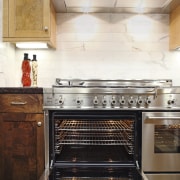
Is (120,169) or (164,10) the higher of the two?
(164,10)

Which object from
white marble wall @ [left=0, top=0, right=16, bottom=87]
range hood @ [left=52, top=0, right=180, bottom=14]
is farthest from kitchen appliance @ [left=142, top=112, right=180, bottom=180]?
white marble wall @ [left=0, top=0, right=16, bottom=87]

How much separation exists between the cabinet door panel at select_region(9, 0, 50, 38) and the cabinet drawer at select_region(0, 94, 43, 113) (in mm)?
576

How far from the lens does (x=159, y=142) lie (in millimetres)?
1806

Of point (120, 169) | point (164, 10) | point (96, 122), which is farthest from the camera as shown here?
point (164, 10)

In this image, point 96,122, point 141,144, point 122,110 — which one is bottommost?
point 141,144

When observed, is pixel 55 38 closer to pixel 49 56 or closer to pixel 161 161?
pixel 49 56

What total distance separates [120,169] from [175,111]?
23.4 inches

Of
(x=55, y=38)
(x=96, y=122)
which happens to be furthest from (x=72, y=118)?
(x=55, y=38)

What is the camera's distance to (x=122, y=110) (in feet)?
5.89

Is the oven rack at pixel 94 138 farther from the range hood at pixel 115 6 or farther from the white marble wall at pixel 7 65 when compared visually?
the range hood at pixel 115 6

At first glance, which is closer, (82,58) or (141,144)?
(141,144)

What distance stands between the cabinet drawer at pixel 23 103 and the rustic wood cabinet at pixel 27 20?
1.80ft

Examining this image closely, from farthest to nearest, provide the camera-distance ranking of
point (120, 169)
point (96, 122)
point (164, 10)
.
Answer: point (164, 10)
point (96, 122)
point (120, 169)

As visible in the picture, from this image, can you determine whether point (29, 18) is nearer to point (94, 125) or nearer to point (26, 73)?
point (26, 73)
